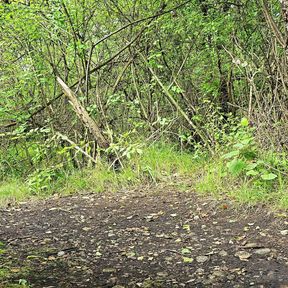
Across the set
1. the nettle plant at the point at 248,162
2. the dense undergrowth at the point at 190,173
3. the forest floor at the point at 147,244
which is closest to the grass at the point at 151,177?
the dense undergrowth at the point at 190,173

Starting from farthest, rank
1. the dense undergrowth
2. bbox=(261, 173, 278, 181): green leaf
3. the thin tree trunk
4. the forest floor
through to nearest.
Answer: the thin tree trunk < the dense undergrowth < bbox=(261, 173, 278, 181): green leaf < the forest floor

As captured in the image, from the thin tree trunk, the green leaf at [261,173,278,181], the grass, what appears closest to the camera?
the green leaf at [261,173,278,181]

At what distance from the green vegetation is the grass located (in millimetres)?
19

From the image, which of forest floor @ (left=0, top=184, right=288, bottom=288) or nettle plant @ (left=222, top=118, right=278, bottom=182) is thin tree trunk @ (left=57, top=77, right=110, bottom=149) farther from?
nettle plant @ (left=222, top=118, right=278, bottom=182)

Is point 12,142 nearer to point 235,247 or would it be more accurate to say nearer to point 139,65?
point 139,65

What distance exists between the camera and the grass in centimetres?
429

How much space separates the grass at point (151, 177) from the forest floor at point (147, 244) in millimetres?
261

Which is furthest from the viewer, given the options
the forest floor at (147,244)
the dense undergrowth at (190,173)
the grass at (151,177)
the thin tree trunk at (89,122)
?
the thin tree trunk at (89,122)

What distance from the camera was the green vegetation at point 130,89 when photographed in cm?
514

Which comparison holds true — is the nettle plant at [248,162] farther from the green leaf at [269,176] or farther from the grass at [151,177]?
the grass at [151,177]

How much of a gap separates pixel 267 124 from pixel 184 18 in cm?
251

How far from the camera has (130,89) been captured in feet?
23.2

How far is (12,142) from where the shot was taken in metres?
7.25

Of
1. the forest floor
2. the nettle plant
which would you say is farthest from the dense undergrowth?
the forest floor
